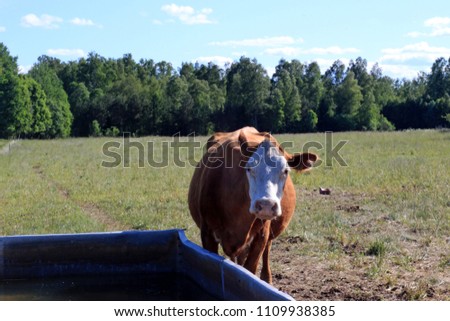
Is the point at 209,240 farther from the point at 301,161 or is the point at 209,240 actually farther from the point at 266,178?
the point at 266,178

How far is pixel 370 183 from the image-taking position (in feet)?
56.8

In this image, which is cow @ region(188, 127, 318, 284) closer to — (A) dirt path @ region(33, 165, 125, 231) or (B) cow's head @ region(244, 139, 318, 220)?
(B) cow's head @ region(244, 139, 318, 220)

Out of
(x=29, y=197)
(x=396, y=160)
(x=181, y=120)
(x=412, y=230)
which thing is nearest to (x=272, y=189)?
(x=412, y=230)

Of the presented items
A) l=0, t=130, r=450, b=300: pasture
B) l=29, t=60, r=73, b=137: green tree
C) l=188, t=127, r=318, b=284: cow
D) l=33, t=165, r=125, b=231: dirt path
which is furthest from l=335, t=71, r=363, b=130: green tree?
l=188, t=127, r=318, b=284: cow

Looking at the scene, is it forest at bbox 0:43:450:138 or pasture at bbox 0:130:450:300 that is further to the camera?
forest at bbox 0:43:450:138

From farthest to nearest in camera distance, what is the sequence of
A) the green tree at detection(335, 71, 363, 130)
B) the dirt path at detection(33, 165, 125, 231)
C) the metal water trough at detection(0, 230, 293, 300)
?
the green tree at detection(335, 71, 363, 130)
the dirt path at detection(33, 165, 125, 231)
the metal water trough at detection(0, 230, 293, 300)

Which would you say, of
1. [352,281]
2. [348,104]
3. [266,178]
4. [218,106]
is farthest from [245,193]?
[348,104]

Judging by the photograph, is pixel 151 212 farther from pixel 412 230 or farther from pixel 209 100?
pixel 209 100

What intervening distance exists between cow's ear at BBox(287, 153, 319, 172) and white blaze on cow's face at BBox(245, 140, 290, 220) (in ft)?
1.20

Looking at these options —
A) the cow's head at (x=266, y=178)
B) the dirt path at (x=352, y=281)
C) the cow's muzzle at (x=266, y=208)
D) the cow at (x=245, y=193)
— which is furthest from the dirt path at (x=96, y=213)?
the cow's muzzle at (x=266, y=208)

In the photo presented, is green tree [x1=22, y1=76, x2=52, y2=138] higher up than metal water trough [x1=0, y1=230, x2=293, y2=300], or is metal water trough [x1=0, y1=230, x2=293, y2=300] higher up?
green tree [x1=22, y1=76, x2=52, y2=138]

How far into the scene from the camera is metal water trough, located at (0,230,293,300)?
664 cm

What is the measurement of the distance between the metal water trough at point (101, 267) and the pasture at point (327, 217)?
4.61 feet

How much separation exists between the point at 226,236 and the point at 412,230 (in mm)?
5123
